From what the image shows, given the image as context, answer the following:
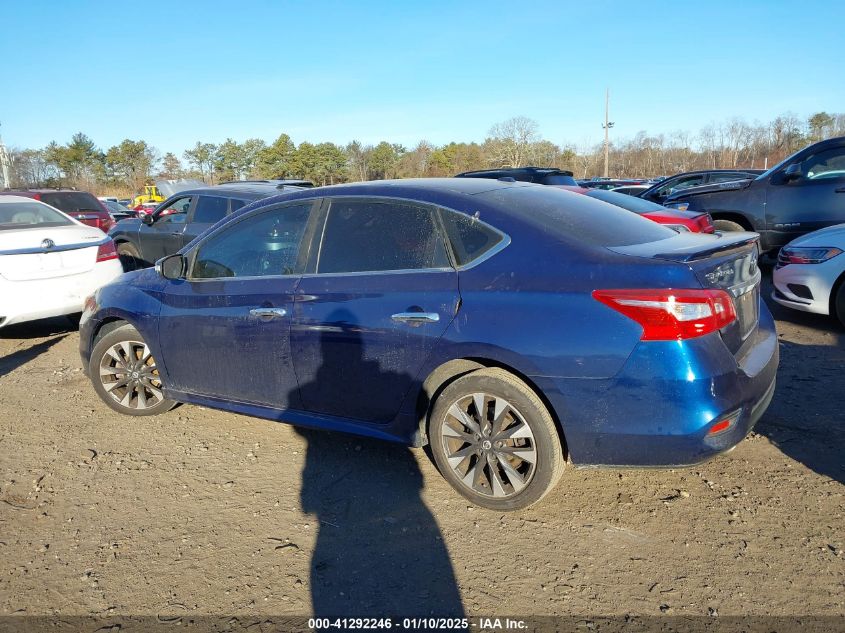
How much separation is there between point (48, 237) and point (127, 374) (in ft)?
9.12

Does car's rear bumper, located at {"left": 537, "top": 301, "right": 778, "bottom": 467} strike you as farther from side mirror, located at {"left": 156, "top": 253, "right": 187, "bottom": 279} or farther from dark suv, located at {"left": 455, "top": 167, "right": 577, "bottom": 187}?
dark suv, located at {"left": 455, "top": 167, "right": 577, "bottom": 187}

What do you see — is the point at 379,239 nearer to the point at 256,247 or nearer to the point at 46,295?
the point at 256,247

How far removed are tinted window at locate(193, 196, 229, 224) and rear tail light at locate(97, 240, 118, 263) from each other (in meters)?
1.46

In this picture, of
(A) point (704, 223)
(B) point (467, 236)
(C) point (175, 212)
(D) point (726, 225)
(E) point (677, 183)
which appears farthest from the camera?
(E) point (677, 183)

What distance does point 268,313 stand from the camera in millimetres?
3547

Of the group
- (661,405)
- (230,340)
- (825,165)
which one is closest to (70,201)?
(230,340)

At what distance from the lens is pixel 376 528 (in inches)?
119

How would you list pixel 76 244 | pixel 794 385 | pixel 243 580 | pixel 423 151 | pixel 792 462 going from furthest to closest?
pixel 423 151
pixel 76 244
pixel 794 385
pixel 792 462
pixel 243 580

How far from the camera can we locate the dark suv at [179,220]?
7.88 meters

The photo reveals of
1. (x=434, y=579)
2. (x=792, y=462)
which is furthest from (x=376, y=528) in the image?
(x=792, y=462)

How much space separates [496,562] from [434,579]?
30 cm

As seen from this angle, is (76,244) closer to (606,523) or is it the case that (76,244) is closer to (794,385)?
(606,523)

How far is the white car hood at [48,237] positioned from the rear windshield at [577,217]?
5.18m

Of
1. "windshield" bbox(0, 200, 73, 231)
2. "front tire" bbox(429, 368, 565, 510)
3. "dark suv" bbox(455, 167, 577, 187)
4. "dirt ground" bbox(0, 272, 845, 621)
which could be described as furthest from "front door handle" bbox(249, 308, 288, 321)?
"dark suv" bbox(455, 167, 577, 187)
